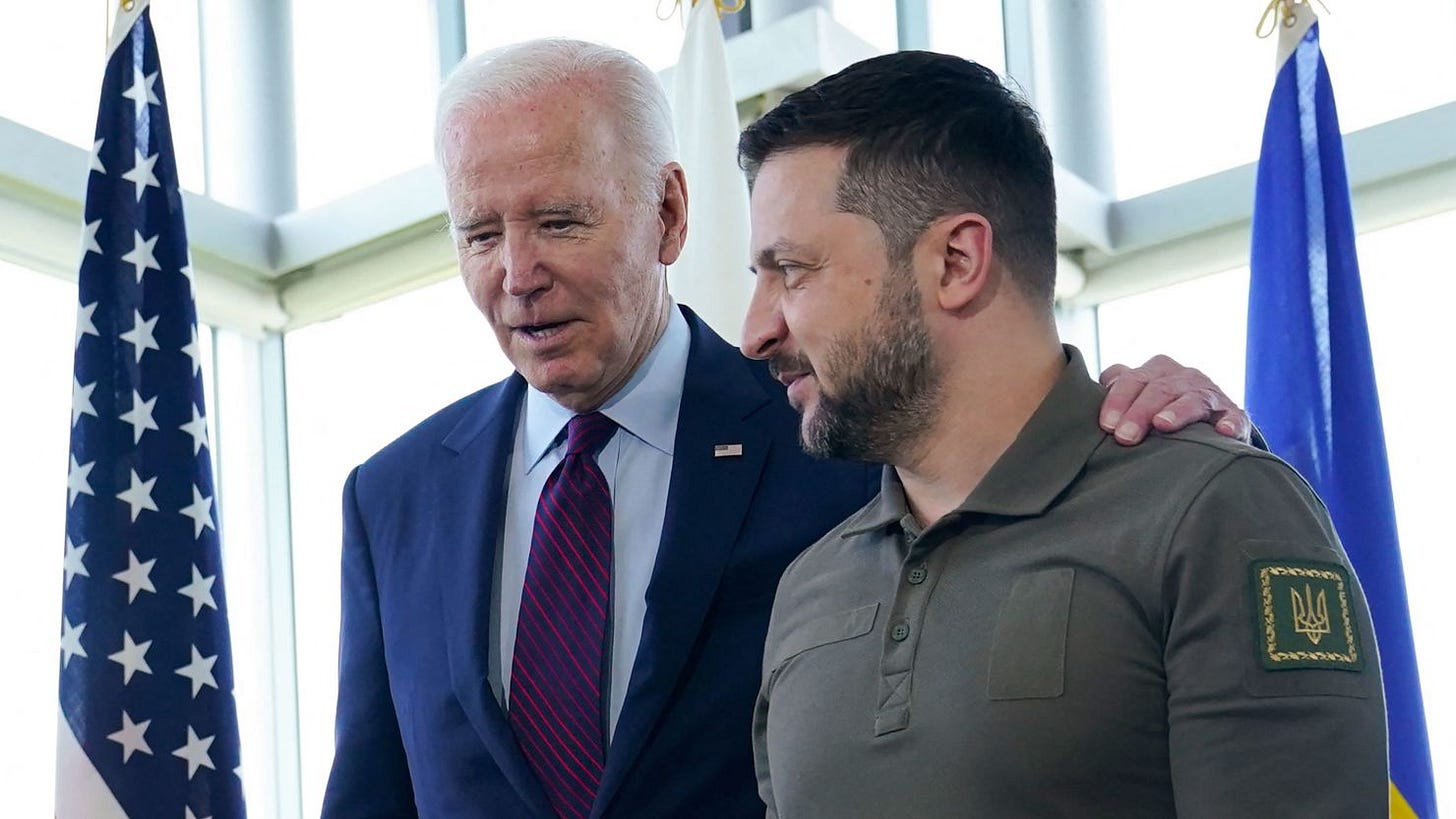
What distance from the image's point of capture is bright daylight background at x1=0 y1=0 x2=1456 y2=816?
435 centimetres

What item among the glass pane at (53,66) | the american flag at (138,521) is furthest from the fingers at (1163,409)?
the glass pane at (53,66)

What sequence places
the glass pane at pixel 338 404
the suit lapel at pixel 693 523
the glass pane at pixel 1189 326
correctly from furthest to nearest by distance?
the glass pane at pixel 338 404 → the glass pane at pixel 1189 326 → the suit lapel at pixel 693 523

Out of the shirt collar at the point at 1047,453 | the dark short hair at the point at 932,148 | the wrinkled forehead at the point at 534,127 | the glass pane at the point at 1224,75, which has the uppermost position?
the glass pane at the point at 1224,75

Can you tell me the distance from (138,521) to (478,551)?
1451mm

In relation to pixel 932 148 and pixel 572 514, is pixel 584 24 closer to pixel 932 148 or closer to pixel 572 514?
pixel 572 514

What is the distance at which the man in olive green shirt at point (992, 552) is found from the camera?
1583 millimetres

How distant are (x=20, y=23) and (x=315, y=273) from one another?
3.44ft

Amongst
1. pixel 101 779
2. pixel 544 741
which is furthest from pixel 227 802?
pixel 544 741

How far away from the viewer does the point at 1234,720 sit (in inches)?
61.4

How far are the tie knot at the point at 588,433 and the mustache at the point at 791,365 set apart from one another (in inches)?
19.9

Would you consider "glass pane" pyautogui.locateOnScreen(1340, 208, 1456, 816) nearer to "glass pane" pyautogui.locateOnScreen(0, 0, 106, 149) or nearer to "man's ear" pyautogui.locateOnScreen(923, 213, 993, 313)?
"man's ear" pyautogui.locateOnScreen(923, 213, 993, 313)

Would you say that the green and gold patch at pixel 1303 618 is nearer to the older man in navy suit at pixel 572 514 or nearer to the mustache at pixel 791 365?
the mustache at pixel 791 365

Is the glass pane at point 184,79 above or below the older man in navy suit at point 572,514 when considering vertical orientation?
above

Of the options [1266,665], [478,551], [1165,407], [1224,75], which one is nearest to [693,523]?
[478,551]
